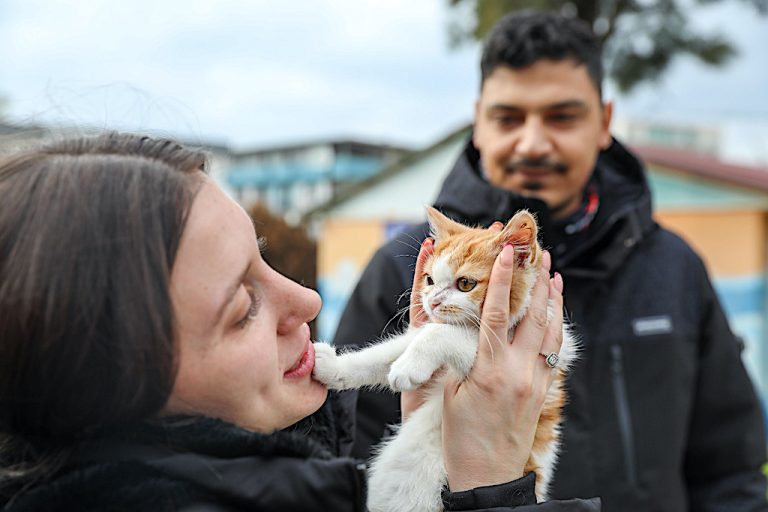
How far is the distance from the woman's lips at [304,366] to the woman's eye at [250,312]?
0.67ft

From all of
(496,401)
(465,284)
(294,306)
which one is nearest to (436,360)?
(496,401)

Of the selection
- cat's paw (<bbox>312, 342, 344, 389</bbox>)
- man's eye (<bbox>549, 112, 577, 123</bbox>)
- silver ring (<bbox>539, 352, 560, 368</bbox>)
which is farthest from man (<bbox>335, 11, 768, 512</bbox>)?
silver ring (<bbox>539, 352, 560, 368</bbox>)

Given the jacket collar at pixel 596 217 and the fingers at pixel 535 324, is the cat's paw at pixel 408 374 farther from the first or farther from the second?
the jacket collar at pixel 596 217

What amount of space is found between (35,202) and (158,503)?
54cm

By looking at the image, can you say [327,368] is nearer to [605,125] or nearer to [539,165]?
[539,165]

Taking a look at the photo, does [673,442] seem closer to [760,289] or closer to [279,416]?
[279,416]

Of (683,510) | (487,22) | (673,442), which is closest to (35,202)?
(673,442)

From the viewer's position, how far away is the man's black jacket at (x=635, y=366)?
2389mm

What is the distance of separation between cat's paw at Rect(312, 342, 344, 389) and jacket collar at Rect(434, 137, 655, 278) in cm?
108

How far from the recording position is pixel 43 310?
104 cm

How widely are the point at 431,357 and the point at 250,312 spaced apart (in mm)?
494

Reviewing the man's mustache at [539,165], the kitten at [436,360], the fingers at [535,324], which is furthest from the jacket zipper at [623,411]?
the fingers at [535,324]

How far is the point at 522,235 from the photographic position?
67.6 inches

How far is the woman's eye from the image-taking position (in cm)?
128
